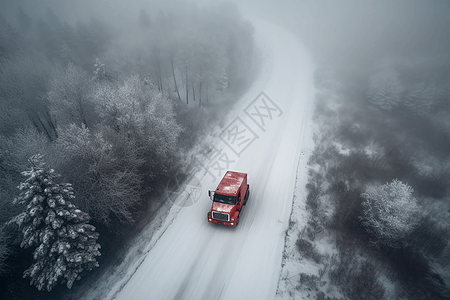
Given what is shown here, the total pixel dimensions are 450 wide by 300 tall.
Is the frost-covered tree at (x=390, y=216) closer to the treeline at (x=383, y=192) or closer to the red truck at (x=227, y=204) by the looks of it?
the treeline at (x=383, y=192)

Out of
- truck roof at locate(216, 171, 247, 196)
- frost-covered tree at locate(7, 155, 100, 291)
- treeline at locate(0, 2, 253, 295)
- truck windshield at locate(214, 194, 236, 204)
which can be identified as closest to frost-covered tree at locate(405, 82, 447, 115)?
treeline at locate(0, 2, 253, 295)

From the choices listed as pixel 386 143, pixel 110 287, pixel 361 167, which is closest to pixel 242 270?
pixel 110 287

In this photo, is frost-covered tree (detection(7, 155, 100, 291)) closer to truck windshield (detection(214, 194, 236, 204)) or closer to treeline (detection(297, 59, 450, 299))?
truck windshield (detection(214, 194, 236, 204))

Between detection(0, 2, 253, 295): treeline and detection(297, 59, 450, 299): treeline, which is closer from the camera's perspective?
detection(297, 59, 450, 299): treeline

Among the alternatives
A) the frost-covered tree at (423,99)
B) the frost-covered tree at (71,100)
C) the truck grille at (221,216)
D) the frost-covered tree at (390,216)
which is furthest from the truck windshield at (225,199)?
the frost-covered tree at (423,99)

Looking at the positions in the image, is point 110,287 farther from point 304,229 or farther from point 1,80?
point 1,80

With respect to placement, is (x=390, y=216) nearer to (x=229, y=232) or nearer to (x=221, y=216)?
(x=229, y=232)
